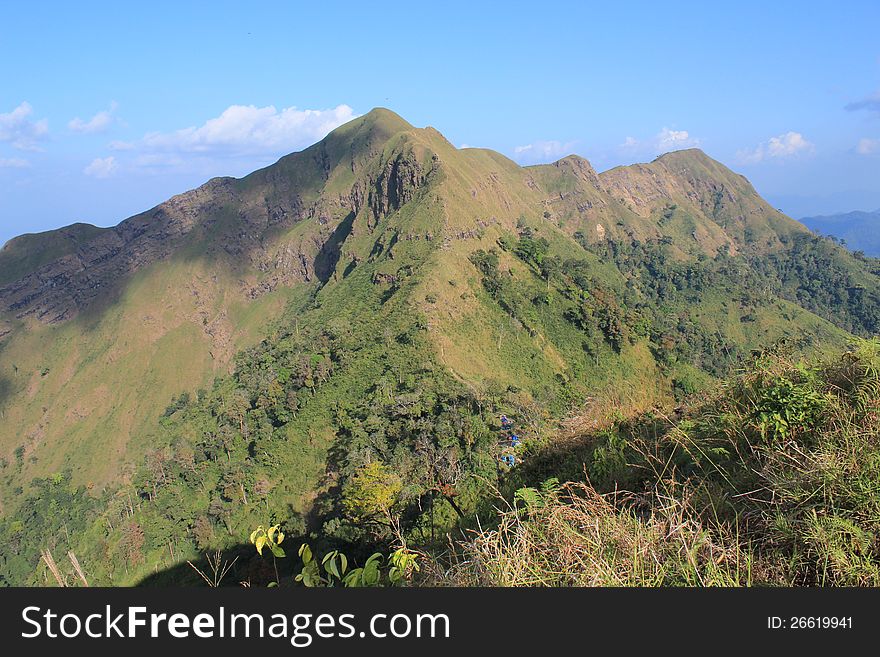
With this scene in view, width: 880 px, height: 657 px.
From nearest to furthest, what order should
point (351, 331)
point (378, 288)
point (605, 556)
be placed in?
1. point (605, 556)
2. point (351, 331)
3. point (378, 288)

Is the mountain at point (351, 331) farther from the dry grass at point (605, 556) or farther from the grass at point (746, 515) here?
the dry grass at point (605, 556)

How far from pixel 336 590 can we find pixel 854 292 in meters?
113

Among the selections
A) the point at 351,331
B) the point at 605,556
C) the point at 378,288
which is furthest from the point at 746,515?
the point at 378,288

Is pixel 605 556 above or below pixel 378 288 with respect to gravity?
below

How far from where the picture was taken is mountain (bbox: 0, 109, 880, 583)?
3134 cm

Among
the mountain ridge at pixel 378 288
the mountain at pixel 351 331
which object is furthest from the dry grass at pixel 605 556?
the mountain ridge at pixel 378 288

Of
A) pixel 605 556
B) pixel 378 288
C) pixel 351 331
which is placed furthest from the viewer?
pixel 378 288

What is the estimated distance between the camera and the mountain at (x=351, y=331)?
31.3 meters

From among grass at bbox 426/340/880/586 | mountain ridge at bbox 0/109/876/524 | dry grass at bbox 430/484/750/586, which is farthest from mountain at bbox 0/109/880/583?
dry grass at bbox 430/484/750/586

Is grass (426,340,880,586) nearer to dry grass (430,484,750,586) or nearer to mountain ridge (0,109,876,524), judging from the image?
dry grass (430,484,750,586)

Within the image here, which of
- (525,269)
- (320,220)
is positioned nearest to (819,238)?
(525,269)

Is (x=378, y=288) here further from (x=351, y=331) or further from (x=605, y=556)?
(x=605, y=556)

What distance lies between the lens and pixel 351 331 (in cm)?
4350

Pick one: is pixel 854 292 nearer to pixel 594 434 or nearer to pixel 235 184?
pixel 594 434
